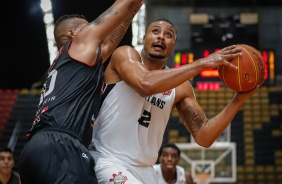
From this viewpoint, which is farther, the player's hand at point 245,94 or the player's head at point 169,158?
the player's head at point 169,158

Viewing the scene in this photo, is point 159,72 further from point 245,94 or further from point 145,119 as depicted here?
point 245,94

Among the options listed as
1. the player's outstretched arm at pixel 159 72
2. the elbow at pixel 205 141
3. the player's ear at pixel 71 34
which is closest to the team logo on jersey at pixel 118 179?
the player's outstretched arm at pixel 159 72

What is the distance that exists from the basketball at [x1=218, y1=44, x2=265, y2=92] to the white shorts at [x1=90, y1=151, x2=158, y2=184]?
36.5 inches

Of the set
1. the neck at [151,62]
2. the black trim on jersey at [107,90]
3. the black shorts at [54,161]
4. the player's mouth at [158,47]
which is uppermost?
the player's mouth at [158,47]

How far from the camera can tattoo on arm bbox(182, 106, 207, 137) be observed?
4.62 metres

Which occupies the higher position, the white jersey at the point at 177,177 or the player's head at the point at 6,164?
the player's head at the point at 6,164

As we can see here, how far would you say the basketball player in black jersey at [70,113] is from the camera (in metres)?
3.43

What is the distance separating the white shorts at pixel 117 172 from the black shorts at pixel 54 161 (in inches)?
21.0

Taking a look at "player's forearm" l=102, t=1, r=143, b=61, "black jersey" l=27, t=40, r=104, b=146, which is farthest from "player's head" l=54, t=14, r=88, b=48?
"black jersey" l=27, t=40, r=104, b=146

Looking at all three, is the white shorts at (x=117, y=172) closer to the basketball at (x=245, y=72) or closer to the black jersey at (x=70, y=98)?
the black jersey at (x=70, y=98)

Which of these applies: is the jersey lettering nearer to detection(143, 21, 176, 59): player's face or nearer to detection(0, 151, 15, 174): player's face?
detection(143, 21, 176, 59): player's face

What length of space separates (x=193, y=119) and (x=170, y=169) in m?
3.37

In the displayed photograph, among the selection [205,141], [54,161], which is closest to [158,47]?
[205,141]

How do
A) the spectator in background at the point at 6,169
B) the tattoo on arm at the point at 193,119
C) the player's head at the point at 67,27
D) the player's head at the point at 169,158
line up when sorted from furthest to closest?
the spectator in background at the point at 6,169 → the player's head at the point at 169,158 → the tattoo on arm at the point at 193,119 → the player's head at the point at 67,27
